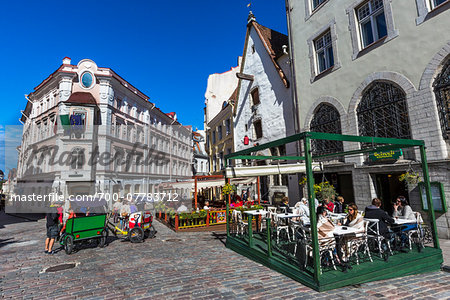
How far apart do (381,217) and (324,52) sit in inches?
406

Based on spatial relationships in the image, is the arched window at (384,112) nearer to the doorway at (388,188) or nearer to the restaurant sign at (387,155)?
the restaurant sign at (387,155)

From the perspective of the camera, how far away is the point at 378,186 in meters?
11.3

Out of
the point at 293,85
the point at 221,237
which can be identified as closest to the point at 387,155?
the point at 293,85

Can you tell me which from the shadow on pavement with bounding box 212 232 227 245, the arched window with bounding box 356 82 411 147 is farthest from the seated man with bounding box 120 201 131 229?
the arched window with bounding box 356 82 411 147

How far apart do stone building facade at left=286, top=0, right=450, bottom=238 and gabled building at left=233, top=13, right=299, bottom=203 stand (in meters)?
2.13

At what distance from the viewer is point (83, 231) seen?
912cm

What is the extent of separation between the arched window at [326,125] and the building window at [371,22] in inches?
134

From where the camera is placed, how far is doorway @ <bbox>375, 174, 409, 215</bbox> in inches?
421

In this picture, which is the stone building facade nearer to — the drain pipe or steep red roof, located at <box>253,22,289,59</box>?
the drain pipe

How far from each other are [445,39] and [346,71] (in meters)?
4.01

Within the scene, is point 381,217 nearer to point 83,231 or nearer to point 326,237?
point 326,237

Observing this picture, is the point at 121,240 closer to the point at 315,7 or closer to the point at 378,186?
the point at 378,186

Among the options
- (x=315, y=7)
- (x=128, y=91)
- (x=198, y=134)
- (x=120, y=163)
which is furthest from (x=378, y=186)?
(x=198, y=134)

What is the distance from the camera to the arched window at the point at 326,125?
13.1m
